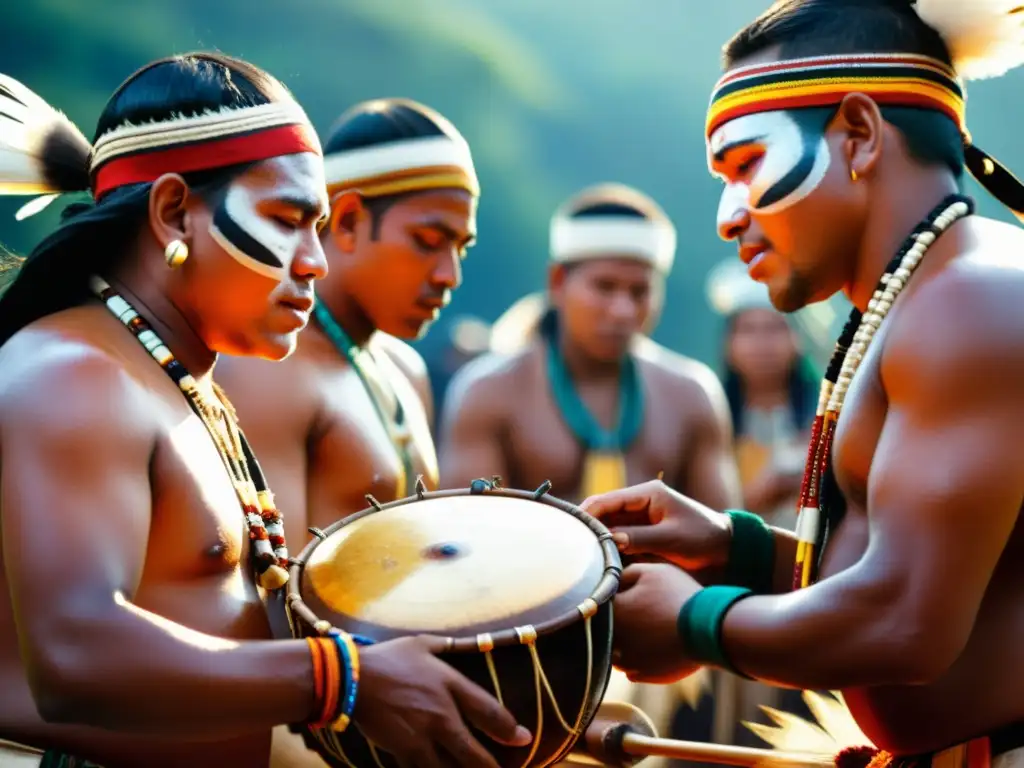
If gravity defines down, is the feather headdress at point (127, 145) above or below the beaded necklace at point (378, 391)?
above

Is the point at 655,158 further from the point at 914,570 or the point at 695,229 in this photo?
the point at 914,570

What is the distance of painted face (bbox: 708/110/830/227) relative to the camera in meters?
3.11

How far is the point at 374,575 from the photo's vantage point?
2.79 meters

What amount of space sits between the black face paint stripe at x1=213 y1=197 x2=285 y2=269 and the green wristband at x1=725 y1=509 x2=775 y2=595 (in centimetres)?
152

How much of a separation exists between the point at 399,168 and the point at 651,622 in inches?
93.9

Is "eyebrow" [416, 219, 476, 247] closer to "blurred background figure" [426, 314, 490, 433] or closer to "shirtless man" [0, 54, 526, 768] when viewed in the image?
"shirtless man" [0, 54, 526, 768]

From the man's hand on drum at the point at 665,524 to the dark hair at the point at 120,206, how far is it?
1.34m

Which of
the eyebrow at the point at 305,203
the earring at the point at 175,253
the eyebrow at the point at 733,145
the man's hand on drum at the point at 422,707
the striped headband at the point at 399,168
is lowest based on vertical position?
the man's hand on drum at the point at 422,707

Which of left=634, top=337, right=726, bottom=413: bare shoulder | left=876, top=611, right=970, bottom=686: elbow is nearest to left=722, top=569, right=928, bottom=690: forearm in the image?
left=876, top=611, right=970, bottom=686: elbow

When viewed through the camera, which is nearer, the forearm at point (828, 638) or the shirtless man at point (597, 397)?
the forearm at point (828, 638)

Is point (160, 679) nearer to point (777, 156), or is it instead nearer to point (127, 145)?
point (127, 145)

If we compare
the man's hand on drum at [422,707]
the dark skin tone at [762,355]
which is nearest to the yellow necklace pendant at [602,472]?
the dark skin tone at [762,355]

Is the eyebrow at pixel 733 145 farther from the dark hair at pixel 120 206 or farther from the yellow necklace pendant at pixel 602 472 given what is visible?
the yellow necklace pendant at pixel 602 472

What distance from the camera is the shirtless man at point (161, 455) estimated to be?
8.00ft
